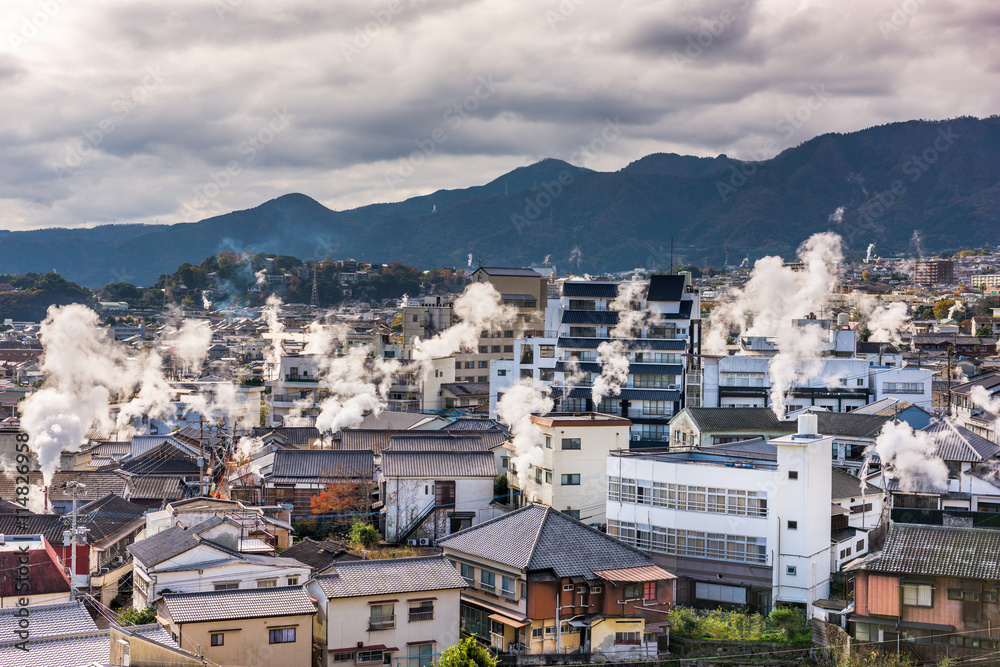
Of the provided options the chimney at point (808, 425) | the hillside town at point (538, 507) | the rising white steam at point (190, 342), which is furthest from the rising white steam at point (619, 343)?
the rising white steam at point (190, 342)

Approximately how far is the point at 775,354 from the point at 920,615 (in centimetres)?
2314

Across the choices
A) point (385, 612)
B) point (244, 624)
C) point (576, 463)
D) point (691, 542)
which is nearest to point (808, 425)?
point (691, 542)

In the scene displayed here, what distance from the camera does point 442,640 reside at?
1894 cm

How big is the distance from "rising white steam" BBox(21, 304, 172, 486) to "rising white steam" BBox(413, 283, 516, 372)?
13.8 m

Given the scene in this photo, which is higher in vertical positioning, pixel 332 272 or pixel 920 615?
pixel 332 272

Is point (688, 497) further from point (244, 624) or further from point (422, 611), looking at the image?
point (244, 624)

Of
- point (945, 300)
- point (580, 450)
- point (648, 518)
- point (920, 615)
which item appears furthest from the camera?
point (945, 300)

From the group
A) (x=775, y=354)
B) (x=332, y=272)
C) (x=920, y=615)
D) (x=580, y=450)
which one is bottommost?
(x=920, y=615)

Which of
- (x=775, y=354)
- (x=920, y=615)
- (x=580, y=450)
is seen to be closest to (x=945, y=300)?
(x=775, y=354)

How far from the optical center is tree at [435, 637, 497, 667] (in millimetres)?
16016

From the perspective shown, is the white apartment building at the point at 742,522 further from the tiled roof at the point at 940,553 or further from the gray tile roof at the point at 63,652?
the gray tile roof at the point at 63,652

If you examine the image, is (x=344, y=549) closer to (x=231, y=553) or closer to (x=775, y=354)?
(x=231, y=553)

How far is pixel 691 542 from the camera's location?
22.8 m

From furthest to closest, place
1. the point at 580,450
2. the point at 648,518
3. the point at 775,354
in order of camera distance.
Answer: the point at 775,354, the point at 580,450, the point at 648,518
